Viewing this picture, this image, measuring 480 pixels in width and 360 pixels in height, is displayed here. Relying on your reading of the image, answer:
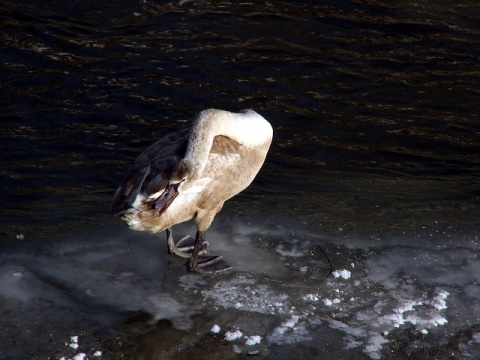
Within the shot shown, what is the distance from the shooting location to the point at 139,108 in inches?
374

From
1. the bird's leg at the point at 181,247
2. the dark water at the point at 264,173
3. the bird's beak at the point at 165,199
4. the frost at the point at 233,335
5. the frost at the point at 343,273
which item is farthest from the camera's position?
the bird's leg at the point at 181,247

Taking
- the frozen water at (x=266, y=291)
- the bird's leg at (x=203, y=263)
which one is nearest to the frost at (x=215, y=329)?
the frozen water at (x=266, y=291)

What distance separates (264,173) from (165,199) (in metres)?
2.76

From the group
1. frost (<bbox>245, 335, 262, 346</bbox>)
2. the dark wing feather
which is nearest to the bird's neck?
the dark wing feather

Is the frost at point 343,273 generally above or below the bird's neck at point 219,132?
below

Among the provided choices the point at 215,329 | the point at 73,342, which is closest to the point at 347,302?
the point at 215,329

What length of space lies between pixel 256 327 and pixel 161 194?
3.88ft

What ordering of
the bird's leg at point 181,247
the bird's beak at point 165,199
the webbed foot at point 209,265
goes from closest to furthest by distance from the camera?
the bird's beak at point 165,199, the webbed foot at point 209,265, the bird's leg at point 181,247

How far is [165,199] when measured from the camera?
5676 millimetres

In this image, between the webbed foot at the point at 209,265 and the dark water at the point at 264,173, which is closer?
the dark water at the point at 264,173

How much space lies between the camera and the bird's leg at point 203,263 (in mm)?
6133

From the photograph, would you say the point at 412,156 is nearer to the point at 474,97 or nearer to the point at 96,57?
the point at 474,97

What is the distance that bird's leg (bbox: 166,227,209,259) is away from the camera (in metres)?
6.35

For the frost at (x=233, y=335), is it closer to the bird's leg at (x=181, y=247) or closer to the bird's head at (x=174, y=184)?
the bird's head at (x=174, y=184)
